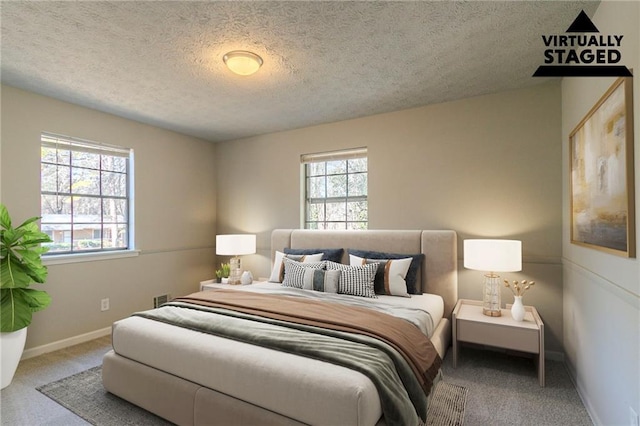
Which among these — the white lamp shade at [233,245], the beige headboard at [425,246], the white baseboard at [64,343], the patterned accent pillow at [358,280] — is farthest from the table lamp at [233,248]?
the patterned accent pillow at [358,280]

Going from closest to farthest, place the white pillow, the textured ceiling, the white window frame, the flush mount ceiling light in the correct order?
the textured ceiling → the flush mount ceiling light → the white window frame → the white pillow

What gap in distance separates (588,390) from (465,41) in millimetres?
2645

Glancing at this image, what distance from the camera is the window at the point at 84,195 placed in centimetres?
331

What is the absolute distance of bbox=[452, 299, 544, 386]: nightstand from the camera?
246cm

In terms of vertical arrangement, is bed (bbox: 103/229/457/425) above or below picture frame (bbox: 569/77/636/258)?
below

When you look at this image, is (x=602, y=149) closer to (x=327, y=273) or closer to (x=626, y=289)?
(x=626, y=289)

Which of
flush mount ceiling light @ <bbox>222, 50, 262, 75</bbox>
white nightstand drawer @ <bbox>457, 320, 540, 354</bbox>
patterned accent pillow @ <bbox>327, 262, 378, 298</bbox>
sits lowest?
white nightstand drawer @ <bbox>457, 320, 540, 354</bbox>

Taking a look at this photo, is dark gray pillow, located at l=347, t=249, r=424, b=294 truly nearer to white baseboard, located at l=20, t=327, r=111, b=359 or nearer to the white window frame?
the white window frame

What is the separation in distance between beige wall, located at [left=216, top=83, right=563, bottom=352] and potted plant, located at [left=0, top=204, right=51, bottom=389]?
2.74 metres

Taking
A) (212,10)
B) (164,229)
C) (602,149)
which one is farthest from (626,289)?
(164,229)

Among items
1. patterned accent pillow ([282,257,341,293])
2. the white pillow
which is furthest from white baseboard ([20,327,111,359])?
→ patterned accent pillow ([282,257,341,293])

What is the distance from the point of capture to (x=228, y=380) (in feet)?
5.84

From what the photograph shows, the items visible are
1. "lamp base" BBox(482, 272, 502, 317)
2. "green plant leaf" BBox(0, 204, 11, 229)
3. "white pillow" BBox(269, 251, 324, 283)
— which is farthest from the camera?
"white pillow" BBox(269, 251, 324, 283)

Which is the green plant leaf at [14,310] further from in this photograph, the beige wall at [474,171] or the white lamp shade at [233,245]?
the beige wall at [474,171]
